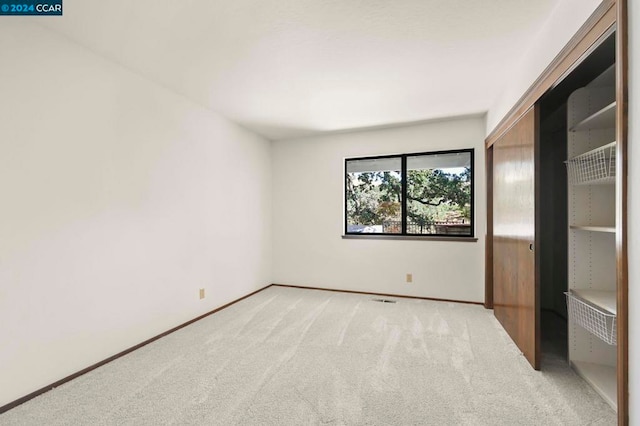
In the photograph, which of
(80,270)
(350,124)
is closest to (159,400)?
(80,270)

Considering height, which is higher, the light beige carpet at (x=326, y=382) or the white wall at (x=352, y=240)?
the white wall at (x=352, y=240)

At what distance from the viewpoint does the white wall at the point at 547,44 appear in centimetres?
150

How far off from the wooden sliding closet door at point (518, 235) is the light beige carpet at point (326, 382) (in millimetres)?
212

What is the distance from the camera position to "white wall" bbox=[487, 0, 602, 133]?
1.50 m

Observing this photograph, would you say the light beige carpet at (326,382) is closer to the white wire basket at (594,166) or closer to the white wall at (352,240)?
the white wall at (352,240)

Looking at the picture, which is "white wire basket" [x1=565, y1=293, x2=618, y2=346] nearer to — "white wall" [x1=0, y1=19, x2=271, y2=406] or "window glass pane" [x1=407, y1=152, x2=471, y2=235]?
"window glass pane" [x1=407, y1=152, x2=471, y2=235]

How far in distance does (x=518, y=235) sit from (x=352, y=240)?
2295mm

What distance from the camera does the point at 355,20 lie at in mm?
1885

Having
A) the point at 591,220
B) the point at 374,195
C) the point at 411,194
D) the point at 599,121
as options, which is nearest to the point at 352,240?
the point at 374,195

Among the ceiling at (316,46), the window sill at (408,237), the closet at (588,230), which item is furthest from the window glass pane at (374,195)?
the closet at (588,230)

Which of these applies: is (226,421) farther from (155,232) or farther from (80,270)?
(155,232)

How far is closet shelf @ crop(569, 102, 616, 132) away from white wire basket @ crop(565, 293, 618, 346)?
3.97 ft

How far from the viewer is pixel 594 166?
1901 millimetres

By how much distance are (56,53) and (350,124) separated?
3060mm
